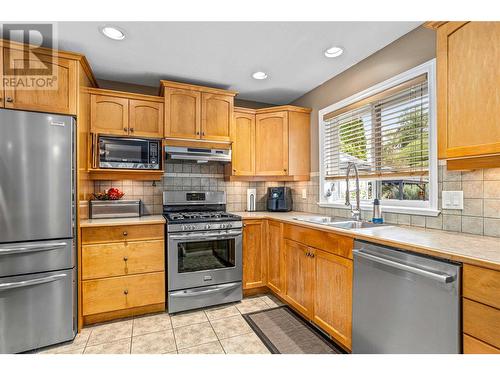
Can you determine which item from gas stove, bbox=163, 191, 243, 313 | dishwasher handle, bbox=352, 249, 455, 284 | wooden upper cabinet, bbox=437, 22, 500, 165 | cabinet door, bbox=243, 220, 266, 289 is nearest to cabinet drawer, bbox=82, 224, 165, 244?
gas stove, bbox=163, 191, 243, 313

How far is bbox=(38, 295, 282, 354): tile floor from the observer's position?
186 centimetres

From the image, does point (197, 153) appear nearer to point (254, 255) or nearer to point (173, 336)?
point (254, 255)

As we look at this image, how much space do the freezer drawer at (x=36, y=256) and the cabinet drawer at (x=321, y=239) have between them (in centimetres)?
183

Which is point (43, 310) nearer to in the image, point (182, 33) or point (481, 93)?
point (182, 33)

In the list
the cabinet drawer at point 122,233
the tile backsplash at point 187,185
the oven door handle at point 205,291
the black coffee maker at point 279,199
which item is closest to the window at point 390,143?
the black coffee maker at point 279,199

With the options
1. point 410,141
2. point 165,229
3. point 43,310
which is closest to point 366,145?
point 410,141

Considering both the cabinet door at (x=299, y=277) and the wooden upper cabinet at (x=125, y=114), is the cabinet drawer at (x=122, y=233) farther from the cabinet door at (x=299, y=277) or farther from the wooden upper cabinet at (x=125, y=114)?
the cabinet door at (x=299, y=277)

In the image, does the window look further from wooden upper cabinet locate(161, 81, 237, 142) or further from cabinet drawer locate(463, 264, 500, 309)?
wooden upper cabinet locate(161, 81, 237, 142)

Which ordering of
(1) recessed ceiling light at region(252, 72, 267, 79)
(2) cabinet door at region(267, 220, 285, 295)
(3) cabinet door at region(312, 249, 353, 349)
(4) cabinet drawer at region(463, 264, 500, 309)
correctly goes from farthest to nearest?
1. (1) recessed ceiling light at region(252, 72, 267, 79)
2. (2) cabinet door at region(267, 220, 285, 295)
3. (3) cabinet door at region(312, 249, 353, 349)
4. (4) cabinet drawer at region(463, 264, 500, 309)

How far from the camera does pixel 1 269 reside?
1.75 m

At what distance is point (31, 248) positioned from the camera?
1822 mm

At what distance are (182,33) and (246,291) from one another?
251cm

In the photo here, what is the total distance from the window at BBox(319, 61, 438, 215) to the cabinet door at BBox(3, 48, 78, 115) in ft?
8.09

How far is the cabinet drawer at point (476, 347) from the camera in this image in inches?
39.9
